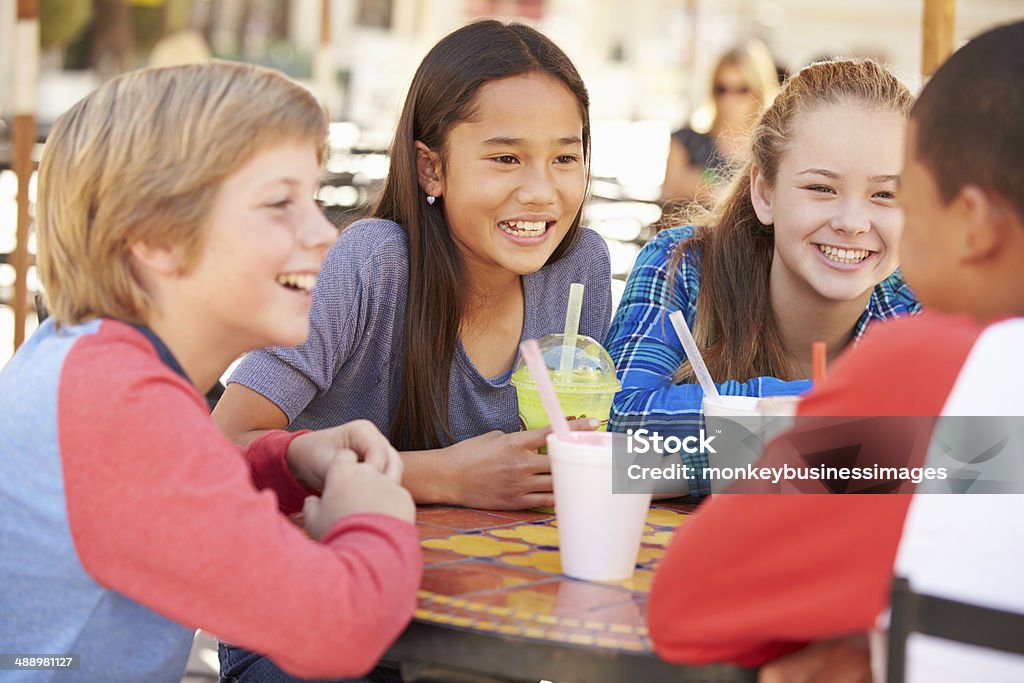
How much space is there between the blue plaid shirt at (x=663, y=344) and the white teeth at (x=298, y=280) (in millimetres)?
687

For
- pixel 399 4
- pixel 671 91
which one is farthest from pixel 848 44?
pixel 399 4

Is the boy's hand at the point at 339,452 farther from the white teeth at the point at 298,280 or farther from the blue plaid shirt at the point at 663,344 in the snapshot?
the blue plaid shirt at the point at 663,344

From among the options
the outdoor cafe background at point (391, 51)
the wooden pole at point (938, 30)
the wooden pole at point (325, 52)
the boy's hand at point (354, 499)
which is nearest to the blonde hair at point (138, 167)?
the boy's hand at point (354, 499)

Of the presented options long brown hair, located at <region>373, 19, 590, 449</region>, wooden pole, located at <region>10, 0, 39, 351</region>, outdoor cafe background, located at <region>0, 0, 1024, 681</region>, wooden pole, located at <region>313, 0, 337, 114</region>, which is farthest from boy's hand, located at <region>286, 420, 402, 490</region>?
wooden pole, located at <region>313, 0, 337, 114</region>

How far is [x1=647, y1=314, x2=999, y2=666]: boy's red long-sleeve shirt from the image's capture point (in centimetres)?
115

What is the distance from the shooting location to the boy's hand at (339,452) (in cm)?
156

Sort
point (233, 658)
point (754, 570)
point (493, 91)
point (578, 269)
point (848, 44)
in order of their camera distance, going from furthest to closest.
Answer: point (848, 44), point (578, 269), point (493, 91), point (233, 658), point (754, 570)

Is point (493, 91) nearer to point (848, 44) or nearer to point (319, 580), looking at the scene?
point (319, 580)

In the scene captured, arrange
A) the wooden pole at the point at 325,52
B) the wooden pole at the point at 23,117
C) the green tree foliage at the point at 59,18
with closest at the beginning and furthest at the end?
1. the wooden pole at the point at 23,117
2. the wooden pole at the point at 325,52
3. the green tree foliage at the point at 59,18

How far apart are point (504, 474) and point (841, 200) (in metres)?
0.91

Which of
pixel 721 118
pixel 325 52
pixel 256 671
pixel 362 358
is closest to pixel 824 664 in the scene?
pixel 256 671

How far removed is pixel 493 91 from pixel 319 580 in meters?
1.20

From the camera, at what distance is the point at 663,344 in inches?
90.0

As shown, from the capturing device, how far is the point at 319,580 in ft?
4.08
